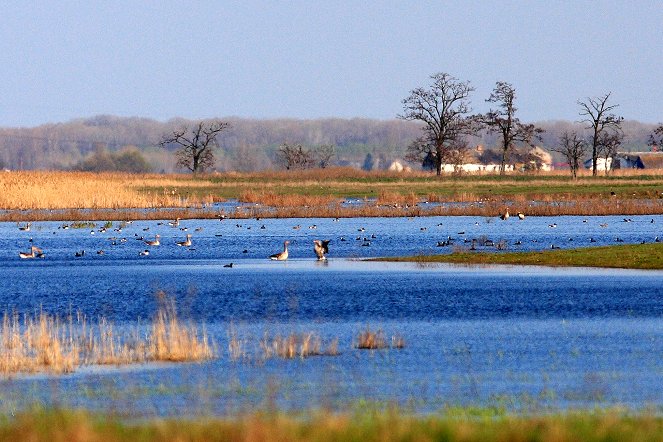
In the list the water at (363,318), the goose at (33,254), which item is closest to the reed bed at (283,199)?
the water at (363,318)

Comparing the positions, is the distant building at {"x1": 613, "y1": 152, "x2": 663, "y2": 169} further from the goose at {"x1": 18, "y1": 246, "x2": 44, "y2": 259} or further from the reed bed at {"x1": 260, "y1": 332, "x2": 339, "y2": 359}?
the reed bed at {"x1": 260, "y1": 332, "x2": 339, "y2": 359}

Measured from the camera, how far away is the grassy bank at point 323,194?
64.8 metres

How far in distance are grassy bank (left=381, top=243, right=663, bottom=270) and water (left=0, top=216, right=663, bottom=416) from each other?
1339 mm

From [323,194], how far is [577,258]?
4759cm

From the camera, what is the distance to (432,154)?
408ft

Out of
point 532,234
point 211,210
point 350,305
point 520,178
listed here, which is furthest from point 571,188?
point 350,305

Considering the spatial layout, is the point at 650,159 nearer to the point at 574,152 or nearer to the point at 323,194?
the point at 574,152

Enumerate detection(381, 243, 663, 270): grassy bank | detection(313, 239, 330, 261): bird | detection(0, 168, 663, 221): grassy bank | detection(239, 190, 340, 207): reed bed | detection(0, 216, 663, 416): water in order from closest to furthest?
detection(0, 216, 663, 416): water → detection(381, 243, 663, 270): grassy bank → detection(313, 239, 330, 261): bird → detection(0, 168, 663, 221): grassy bank → detection(239, 190, 340, 207): reed bed

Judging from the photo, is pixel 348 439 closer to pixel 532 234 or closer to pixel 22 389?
pixel 22 389

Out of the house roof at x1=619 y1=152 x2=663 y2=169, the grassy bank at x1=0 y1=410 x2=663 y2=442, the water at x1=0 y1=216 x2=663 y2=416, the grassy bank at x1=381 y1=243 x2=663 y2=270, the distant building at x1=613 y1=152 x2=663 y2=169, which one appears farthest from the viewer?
the house roof at x1=619 y1=152 x2=663 y2=169

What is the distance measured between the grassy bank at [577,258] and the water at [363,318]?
1.34 m

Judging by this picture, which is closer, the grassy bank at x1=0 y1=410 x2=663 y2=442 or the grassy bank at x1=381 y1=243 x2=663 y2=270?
the grassy bank at x1=0 y1=410 x2=663 y2=442

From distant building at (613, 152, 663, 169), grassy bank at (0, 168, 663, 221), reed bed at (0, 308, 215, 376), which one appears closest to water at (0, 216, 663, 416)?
reed bed at (0, 308, 215, 376)

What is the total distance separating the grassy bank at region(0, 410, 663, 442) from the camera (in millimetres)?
11094
